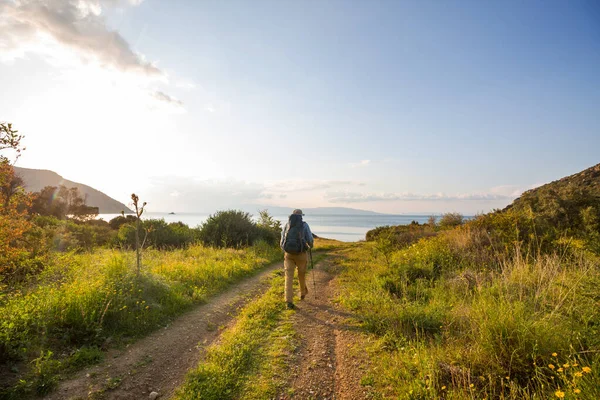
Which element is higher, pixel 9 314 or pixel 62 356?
pixel 9 314

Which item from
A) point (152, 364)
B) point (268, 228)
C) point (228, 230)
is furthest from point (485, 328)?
point (268, 228)

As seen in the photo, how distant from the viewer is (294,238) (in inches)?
321

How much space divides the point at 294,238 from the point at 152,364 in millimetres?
4466

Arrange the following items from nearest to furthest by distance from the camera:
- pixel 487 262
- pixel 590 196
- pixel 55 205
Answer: pixel 487 262
pixel 590 196
pixel 55 205

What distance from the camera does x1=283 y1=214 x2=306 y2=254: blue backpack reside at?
8.07 meters

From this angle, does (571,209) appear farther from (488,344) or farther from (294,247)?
(294,247)

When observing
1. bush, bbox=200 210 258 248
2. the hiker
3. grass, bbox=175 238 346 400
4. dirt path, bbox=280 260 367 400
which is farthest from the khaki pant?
bush, bbox=200 210 258 248

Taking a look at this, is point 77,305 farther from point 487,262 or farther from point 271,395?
point 487,262

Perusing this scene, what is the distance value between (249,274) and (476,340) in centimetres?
923

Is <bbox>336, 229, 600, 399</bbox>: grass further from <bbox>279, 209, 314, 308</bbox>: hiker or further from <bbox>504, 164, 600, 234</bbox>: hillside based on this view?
<bbox>504, 164, 600, 234</bbox>: hillside

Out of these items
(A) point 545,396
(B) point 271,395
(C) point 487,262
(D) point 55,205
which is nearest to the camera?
(A) point 545,396

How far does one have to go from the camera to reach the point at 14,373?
4020 millimetres

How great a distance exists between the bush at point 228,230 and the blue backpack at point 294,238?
36.4 feet

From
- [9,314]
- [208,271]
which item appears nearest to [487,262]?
[208,271]
